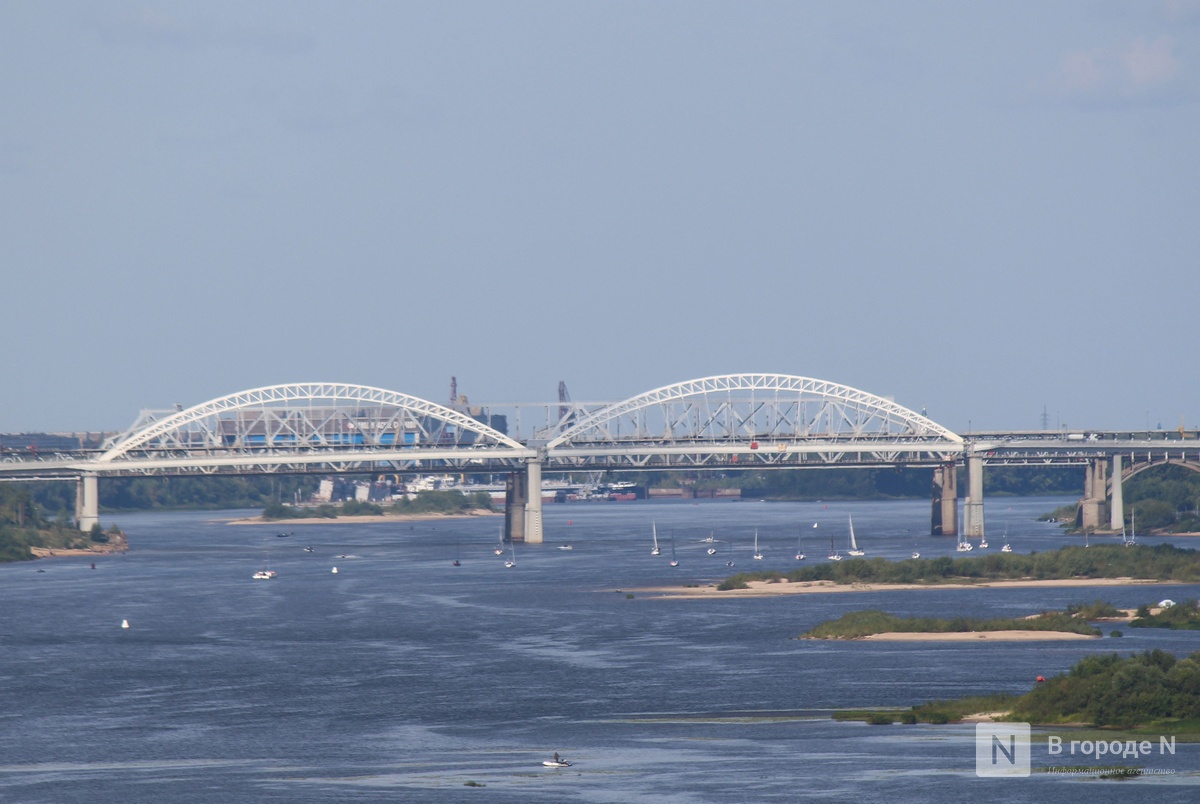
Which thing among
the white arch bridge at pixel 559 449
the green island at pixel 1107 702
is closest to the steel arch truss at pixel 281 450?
the white arch bridge at pixel 559 449

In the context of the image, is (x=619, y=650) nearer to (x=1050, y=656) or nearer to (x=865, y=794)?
(x=1050, y=656)

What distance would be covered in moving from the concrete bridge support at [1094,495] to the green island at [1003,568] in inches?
2107

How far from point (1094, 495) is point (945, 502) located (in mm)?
15582

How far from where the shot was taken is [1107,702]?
63.1 m

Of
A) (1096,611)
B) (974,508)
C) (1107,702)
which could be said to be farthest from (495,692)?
(974,508)

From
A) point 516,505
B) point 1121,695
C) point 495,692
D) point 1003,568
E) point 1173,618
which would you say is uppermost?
point 516,505

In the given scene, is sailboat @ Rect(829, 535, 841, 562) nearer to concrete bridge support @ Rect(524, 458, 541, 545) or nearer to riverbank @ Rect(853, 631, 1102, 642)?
concrete bridge support @ Rect(524, 458, 541, 545)

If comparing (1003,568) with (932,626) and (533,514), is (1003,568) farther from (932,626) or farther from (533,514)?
(533,514)

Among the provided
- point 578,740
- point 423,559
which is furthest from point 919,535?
point 578,740

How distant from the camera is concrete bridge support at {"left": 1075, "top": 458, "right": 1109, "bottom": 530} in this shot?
610ft

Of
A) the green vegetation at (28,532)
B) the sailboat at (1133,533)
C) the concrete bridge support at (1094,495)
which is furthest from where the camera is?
the concrete bridge support at (1094,495)

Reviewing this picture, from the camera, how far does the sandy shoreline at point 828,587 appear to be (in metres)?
120

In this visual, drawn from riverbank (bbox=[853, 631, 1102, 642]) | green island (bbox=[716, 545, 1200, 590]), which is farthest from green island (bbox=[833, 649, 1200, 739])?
green island (bbox=[716, 545, 1200, 590])

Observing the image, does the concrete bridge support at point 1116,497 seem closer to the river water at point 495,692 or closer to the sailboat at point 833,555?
the sailboat at point 833,555
